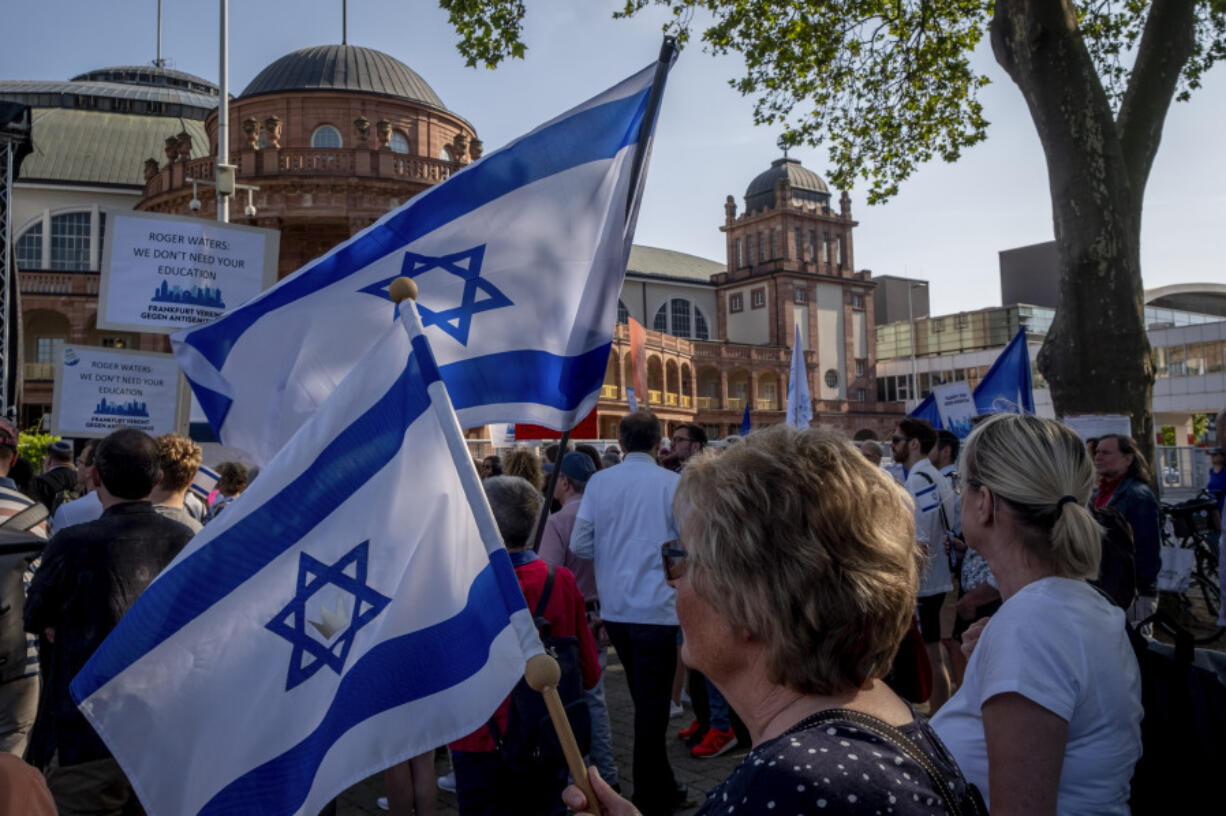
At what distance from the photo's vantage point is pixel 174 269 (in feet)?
26.0

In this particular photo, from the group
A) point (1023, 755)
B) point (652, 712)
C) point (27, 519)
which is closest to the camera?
point (1023, 755)

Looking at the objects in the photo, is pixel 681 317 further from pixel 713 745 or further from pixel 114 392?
pixel 713 745

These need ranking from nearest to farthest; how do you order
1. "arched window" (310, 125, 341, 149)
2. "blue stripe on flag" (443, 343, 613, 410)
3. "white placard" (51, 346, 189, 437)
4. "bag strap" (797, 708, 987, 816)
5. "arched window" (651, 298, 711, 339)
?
"bag strap" (797, 708, 987, 816) → "blue stripe on flag" (443, 343, 613, 410) → "white placard" (51, 346, 189, 437) → "arched window" (310, 125, 341, 149) → "arched window" (651, 298, 711, 339)

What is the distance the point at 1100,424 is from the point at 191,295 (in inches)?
299

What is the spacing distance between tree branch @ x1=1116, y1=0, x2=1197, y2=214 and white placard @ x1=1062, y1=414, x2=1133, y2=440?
104 inches

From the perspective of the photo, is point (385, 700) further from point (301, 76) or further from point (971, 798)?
point (301, 76)

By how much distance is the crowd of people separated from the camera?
1.54m

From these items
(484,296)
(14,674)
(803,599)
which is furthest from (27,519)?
(803,599)

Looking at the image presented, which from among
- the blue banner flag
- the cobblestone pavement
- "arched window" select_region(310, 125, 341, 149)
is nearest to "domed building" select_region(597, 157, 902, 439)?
"arched window" select_region(310, 125, 341, 149)

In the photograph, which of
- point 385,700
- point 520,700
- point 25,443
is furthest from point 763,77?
point 25,443

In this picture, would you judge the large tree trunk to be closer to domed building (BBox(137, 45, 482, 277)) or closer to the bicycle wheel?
the bicycle wheel

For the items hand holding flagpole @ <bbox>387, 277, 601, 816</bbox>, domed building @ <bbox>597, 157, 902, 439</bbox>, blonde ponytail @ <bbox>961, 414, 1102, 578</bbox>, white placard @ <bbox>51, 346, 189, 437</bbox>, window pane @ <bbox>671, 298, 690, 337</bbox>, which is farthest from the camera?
window pane @ <bbox>671, 298, 690, 337</bbox>

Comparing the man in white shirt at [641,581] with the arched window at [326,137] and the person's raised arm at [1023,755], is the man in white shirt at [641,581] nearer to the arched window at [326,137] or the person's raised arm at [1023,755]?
the person's raised arm at [1023,755]

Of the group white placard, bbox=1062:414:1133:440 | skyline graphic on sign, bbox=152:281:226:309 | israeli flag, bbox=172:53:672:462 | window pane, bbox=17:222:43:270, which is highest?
→ window pane, bbox=17:222:43:270
